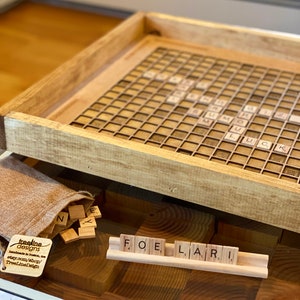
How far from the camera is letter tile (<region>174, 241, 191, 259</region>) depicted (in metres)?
0.76

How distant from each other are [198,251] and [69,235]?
0.61 ft

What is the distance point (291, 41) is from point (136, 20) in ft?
1.12

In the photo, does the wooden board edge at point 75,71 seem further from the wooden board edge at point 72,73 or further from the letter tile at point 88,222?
the letter tile at point 88,222

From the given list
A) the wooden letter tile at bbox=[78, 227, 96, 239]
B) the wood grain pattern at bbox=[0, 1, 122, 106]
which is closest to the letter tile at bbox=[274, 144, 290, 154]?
the wooden letter tile at bbox=[78, 227, 96, 239]

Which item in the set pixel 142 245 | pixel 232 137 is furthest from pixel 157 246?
pixel 232 137

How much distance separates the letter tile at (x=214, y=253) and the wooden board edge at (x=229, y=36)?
573mm

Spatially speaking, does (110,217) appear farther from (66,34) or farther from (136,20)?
(66,34)

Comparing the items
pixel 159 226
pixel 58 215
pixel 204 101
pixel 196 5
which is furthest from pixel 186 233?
pixel 196 5

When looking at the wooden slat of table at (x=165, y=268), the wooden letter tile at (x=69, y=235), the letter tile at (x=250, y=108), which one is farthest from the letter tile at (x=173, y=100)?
the wooden letter tile at (x=69, y=235)

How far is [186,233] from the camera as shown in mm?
823

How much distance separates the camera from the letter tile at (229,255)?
0.75m

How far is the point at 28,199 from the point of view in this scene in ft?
2.72

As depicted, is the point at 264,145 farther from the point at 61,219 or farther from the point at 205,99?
the point at 61,219

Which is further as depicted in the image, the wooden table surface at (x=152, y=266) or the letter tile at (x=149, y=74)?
the letter tile at (x=149, y=74)
